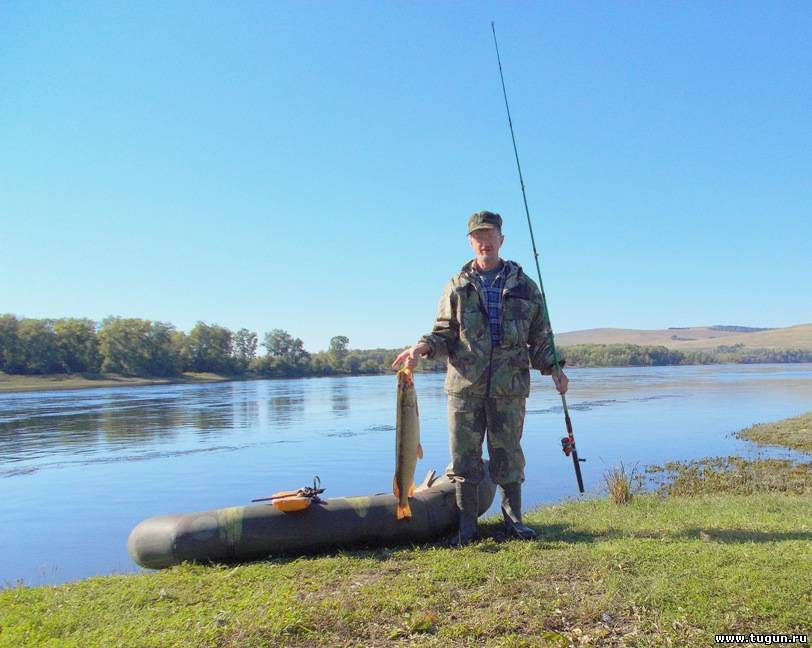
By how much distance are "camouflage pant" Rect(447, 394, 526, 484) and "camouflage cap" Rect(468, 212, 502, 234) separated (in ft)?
5.64

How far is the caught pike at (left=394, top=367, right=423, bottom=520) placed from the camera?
539 cm

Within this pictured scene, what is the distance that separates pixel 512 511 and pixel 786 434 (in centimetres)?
1666

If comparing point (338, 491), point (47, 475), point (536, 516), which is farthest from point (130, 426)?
point (536, 516)

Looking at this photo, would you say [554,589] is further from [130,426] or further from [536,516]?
[130,426]

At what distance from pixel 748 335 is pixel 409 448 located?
165704 millimetres

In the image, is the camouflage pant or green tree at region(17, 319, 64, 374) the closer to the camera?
the camouflage pant

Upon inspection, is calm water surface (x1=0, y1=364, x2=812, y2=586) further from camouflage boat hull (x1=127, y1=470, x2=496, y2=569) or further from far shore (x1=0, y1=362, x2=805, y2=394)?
far shore (x1=0, y1=362, x2=805, y2=394)

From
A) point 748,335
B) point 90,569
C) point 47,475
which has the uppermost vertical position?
point 748,335

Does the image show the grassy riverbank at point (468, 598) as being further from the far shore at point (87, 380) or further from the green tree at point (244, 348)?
the green tree at point (244, 348)

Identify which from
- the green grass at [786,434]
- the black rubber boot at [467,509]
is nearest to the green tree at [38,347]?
the green grass at [786,434]

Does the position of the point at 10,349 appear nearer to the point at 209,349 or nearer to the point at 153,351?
the point at 153,351

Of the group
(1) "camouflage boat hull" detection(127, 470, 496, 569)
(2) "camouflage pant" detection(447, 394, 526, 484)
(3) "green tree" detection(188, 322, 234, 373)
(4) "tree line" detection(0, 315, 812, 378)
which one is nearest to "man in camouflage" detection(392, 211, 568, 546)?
(2) "camouflage pant" detection(447, 394, 526, 484)

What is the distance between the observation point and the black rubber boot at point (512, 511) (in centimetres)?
627

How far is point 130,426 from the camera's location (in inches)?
1054
